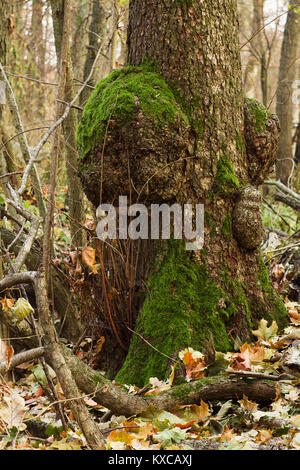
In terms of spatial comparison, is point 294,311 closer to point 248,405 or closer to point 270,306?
point 270,306

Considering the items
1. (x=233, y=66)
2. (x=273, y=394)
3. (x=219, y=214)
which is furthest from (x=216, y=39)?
(x=273, y=394)

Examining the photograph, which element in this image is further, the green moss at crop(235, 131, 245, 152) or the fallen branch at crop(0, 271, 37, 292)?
the green moss at crop(235, 131, 245, 152)

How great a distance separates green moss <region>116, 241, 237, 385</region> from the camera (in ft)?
9.15

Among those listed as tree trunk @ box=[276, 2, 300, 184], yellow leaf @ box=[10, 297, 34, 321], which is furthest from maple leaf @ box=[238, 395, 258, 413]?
tree trunk @ box=[276, 2, 300, 184]

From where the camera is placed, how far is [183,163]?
2.87 m

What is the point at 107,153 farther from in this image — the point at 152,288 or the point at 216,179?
the point at 152,288

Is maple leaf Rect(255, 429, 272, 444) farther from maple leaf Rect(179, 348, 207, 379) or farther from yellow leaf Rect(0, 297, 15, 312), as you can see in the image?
yellow leaf Rect(0, 297, 15, 312)

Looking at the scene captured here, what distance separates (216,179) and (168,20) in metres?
1.00

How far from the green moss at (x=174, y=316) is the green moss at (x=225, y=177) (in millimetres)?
442

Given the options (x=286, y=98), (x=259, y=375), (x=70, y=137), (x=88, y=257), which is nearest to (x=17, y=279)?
(x=88, y=257)

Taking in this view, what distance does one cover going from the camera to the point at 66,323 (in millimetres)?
3979

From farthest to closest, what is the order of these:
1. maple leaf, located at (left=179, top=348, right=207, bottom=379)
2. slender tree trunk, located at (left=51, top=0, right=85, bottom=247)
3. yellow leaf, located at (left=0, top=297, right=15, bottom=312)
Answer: slender tree trunk, located at (left=51, top=0, right=85, bottom=247)
maple leaf, located at (left=179, top=348, right=207, bottom=379)
yellow leaf, located at (left=0, top=297, right=15, bottom=312)

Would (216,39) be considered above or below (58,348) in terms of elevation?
above

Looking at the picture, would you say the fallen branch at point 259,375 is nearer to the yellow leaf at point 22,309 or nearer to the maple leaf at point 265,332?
the maple leaf at point 265,332
